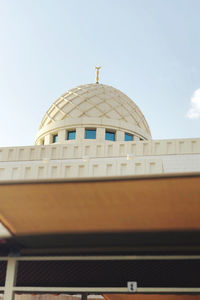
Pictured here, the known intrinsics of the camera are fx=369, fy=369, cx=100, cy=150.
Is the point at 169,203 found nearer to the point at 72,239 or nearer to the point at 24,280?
the point at 72,239

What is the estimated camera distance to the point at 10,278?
9.70m

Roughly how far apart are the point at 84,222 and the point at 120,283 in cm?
223

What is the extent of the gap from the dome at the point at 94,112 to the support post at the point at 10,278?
500 inches

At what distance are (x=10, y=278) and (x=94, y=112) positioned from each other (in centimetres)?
1426

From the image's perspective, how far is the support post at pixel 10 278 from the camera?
9.58 m

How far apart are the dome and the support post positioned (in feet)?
41.7

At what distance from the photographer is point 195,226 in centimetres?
856

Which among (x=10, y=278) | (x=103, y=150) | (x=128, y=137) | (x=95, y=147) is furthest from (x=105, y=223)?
(x=128, y=137)

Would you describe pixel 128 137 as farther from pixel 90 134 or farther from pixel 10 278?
pixel 10 278

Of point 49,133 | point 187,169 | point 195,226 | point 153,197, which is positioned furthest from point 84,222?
point 49,133

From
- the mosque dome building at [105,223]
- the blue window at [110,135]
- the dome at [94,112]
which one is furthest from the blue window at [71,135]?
the mosque dome building at [105,223]

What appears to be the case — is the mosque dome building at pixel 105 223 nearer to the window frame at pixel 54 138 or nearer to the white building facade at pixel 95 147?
the white building facade at pixel 95 147

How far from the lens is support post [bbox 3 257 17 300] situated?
958 cm

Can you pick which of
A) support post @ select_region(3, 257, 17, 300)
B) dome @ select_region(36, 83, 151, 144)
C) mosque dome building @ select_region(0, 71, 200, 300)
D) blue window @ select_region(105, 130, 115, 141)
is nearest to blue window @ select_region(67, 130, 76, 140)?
dome @ select_region(36, 83, 151, 144)
